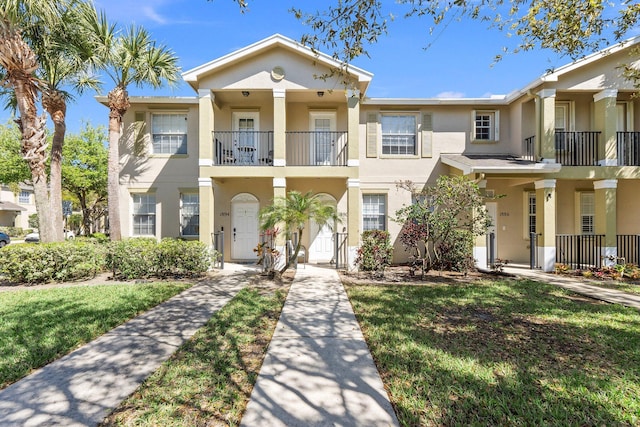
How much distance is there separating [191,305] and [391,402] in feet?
16.1

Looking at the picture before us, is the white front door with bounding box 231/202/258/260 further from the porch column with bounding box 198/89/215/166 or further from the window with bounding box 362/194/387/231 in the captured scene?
the window with bounding box 362/194/387/231

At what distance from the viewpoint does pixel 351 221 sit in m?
10.5

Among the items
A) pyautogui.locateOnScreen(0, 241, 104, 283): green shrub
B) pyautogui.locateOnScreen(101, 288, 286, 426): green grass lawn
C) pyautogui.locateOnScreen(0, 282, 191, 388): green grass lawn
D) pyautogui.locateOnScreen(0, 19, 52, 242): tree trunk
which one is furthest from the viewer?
pyautogui.locateOnScreen(0, 19, 52, 242): tree trunk

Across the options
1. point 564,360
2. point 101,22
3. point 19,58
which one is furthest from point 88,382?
point 101,22

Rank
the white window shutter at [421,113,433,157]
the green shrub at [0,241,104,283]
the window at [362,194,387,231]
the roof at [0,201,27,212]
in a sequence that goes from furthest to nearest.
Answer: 1. the roof at [0,201,27,212]
2. the window at [362,194,387,231]
3. the white window shutter at [421,113,433,157]
4. the green shrub at [0,241,104,283]

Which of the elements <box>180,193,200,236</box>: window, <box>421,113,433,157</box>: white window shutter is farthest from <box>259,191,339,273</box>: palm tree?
<box>421,113,433,157</box>: white window shutter

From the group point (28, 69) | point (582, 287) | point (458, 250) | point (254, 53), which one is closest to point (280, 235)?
point (458, 250)

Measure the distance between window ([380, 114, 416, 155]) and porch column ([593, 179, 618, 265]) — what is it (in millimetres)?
6786

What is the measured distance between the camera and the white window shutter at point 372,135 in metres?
12.5

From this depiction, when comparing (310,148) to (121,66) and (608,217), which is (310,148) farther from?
(608,217)

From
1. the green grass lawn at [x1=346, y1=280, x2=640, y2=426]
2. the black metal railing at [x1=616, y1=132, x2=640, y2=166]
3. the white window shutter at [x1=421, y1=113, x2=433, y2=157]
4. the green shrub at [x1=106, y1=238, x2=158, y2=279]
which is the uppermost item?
the white window shutter at [x1=421, y1=113, x2=433, y2=157]

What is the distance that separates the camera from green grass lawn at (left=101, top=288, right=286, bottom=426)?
2.85 meters

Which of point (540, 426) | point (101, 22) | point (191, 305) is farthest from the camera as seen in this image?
point (101, 22)

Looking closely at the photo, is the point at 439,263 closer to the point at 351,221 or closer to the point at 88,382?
the point at 351,221
